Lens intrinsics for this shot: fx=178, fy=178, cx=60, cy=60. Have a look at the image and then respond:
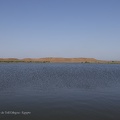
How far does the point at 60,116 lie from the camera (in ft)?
41.6

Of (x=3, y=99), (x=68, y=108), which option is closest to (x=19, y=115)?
(x=68, y=108)

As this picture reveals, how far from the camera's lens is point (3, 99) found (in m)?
17.4

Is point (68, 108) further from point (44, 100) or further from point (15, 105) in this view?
point (15, 105)

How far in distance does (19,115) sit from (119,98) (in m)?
10.8

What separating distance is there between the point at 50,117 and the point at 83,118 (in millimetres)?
2296

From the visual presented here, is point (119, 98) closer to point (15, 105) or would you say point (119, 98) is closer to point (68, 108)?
point (68, 108)

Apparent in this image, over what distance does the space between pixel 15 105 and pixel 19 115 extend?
8.99 feet

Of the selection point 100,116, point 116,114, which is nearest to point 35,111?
point 100,116

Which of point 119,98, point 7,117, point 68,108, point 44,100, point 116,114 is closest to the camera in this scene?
point 7,117

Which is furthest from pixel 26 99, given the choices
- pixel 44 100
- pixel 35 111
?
pixel 35 111

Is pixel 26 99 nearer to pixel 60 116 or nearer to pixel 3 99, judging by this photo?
pixel 3 99

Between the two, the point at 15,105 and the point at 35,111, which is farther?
the point at 15,105

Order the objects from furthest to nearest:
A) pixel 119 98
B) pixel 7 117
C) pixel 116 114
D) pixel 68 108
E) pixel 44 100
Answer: pixel 119 98 < pixel 44 100 < pixel 68 108 < pixel 116 114 < pixel 7 117

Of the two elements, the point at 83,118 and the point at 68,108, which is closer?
the point at 83,118
